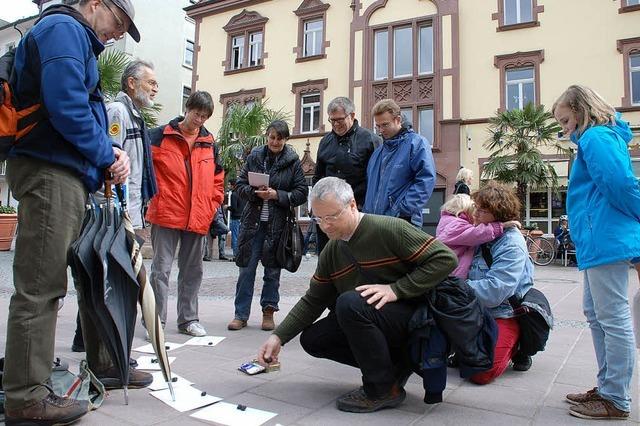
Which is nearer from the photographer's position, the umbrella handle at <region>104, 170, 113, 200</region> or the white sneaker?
the umbrella handle at <region>104, 170, 113, 200</region>

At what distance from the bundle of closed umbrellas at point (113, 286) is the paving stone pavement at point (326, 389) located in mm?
367

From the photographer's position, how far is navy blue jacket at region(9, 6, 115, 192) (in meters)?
2.18

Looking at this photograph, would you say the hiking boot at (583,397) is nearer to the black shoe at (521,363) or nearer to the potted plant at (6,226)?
the black shoe at (521,363)

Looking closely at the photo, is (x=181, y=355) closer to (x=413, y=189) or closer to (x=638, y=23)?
(x=413, y=189)

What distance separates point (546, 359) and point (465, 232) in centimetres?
123

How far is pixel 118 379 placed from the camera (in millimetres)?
2781

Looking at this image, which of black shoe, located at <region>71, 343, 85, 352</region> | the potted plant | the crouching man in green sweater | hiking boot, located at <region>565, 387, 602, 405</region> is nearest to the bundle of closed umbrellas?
the crouching man in green sweater

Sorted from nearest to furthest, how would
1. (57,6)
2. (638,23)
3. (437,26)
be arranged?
(57,6)
(638,23)
(437,26)

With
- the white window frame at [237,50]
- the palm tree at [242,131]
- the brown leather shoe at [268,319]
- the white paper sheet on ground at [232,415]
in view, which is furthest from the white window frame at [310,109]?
the white paper sheet on ground at [232,415]

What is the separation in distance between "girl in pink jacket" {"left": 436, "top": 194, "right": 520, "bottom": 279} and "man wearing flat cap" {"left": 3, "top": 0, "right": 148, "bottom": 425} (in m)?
2.14

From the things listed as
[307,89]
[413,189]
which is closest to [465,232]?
[413,189]

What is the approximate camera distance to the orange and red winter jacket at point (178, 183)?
4172mm

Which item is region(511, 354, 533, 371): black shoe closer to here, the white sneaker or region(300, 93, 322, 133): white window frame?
the white sneaker

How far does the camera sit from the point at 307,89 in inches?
816
